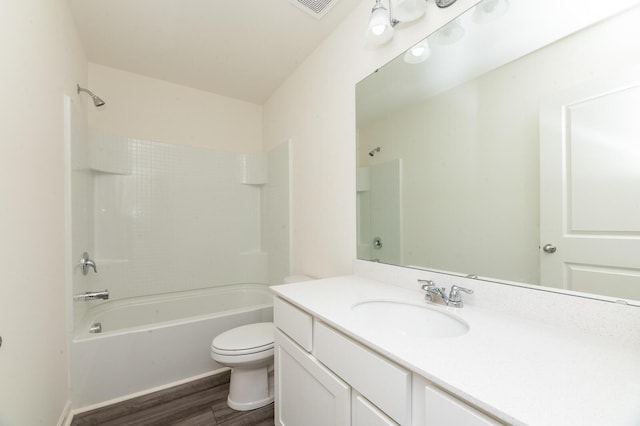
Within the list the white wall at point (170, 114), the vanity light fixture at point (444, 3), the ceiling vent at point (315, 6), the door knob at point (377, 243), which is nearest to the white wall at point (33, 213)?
the white wall at point (170, 114)

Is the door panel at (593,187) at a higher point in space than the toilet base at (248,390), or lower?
higher

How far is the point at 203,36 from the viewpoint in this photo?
1.87 metres

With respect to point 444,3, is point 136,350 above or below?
below

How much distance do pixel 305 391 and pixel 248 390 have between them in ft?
2.34

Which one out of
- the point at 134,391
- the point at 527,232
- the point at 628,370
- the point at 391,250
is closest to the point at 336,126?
the point at 391,250

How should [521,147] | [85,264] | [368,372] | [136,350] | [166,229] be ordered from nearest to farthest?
1. [368,372]
2. [521,147]
3. [136,350]
4. [85,264]
5. [166,229]

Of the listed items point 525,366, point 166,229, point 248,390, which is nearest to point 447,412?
point 525,366

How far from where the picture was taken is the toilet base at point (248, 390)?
5.12ft

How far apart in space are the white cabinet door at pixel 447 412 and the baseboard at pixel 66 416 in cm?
185

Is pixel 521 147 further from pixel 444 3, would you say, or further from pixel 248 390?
pixel 248 390

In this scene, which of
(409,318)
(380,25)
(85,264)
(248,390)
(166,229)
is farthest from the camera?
(166,229)

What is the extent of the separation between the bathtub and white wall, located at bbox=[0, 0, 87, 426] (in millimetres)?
107

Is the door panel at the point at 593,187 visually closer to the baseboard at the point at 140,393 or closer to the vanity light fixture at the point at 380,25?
the vanity light fixture at the point at 380,25

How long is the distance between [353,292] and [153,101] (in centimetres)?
253
